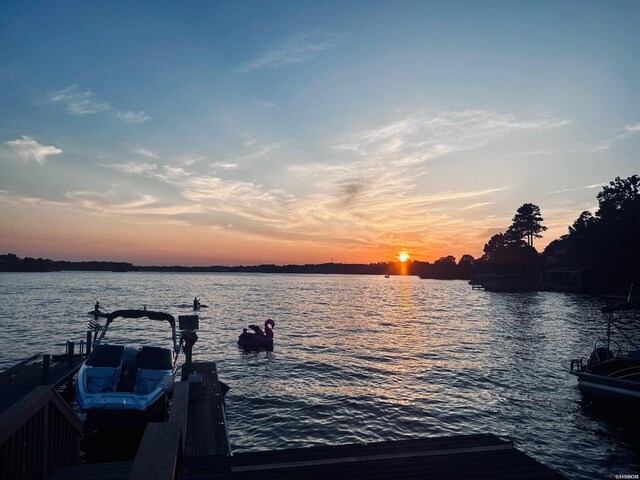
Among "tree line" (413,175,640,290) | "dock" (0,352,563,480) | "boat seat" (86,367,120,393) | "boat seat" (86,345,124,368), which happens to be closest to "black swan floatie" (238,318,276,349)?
"boat seat" (86,345,124,368)

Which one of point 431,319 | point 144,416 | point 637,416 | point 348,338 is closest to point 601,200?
point 431,319

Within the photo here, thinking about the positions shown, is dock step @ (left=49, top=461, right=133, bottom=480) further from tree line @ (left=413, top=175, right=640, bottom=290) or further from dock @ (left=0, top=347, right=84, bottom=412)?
tree line @ (left=413, top=175, right=640, bottom=290)

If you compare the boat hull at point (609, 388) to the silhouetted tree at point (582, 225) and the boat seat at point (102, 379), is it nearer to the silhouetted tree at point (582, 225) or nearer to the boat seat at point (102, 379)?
the boat seat at point (102, 379)

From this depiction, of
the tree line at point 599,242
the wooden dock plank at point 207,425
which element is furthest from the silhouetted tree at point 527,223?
the wooden dock plank at point 207,425

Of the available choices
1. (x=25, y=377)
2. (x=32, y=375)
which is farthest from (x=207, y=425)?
(x=32, y=375)

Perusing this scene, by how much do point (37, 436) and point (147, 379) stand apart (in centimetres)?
1262

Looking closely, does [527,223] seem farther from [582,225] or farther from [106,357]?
[106,357]

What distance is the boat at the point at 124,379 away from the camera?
15.1 m

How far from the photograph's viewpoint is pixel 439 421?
61.8 feet

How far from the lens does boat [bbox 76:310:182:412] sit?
594 inches

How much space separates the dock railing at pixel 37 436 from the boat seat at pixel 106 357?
11.1 meters

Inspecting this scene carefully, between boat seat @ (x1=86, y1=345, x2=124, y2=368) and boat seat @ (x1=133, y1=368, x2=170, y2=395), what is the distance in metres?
1.08

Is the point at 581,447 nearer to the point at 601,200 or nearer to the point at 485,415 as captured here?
the point at 485,415

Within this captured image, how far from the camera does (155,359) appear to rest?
18453mm
